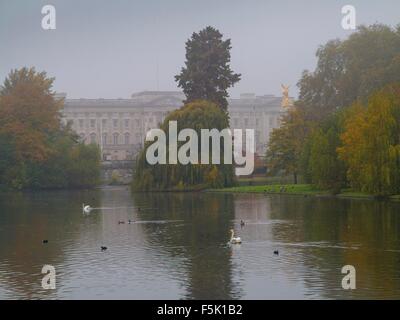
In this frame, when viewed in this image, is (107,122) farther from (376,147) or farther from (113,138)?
(376,147)

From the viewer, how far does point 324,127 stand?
2662 inches

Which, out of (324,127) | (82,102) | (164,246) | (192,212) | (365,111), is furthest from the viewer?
(82,102)

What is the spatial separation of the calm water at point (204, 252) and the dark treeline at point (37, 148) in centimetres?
3819

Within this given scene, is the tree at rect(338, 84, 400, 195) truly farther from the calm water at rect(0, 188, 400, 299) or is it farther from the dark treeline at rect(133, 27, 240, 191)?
the dark treeline at rect(133, 27, 240, 191)

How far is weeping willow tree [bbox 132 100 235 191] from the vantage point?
75.3 meters

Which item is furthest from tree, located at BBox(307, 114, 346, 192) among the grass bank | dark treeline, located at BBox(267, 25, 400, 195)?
the grass bank

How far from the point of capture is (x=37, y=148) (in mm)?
90438

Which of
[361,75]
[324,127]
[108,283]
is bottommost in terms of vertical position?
[108,283]

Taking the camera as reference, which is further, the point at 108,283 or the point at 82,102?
the point at 82,102

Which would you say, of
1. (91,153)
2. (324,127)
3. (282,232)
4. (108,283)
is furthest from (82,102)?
(108,283)

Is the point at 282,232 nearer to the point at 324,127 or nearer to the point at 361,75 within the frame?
the point at 324,127

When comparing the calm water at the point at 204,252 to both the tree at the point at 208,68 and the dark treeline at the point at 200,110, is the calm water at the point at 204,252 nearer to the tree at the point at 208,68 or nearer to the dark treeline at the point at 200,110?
the dark treeline at the point at 200,110

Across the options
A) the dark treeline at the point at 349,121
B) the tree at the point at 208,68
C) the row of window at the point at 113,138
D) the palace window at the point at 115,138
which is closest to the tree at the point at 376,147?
the dark treeline at the point at 349,121

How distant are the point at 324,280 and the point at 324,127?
4416 cm
